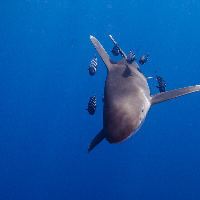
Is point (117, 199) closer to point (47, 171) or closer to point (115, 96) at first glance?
point (47, 171)

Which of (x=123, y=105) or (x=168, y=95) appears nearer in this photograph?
(x=123, y=105)

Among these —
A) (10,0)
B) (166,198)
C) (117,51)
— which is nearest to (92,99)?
(117,51)

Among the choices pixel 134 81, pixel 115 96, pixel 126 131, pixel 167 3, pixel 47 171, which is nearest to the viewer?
pixel 126 131

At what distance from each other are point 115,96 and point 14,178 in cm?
2448

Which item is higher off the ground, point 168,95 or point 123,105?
point 168,95

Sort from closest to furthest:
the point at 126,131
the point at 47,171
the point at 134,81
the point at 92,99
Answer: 1. the point at 126,131
2. the point at 134,81
3. the point at 92,99
4. the point at 47,171

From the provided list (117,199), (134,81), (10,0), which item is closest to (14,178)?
(117,199)

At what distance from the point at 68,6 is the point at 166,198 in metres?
27.5

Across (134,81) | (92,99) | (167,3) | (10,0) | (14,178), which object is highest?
(10,0)

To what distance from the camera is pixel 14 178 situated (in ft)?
76.8

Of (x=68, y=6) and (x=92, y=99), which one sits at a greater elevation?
(x=68, y=6)

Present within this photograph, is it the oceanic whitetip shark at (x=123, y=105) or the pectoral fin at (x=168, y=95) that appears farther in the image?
the pectoral fin at (x=168, y=95)

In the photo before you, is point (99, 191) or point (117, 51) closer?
point (117, 51)

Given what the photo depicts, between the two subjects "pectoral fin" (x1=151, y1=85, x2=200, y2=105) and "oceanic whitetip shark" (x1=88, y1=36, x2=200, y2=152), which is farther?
"pectoral fin" (x1=151, y1=85, x2=200, y2=105)
